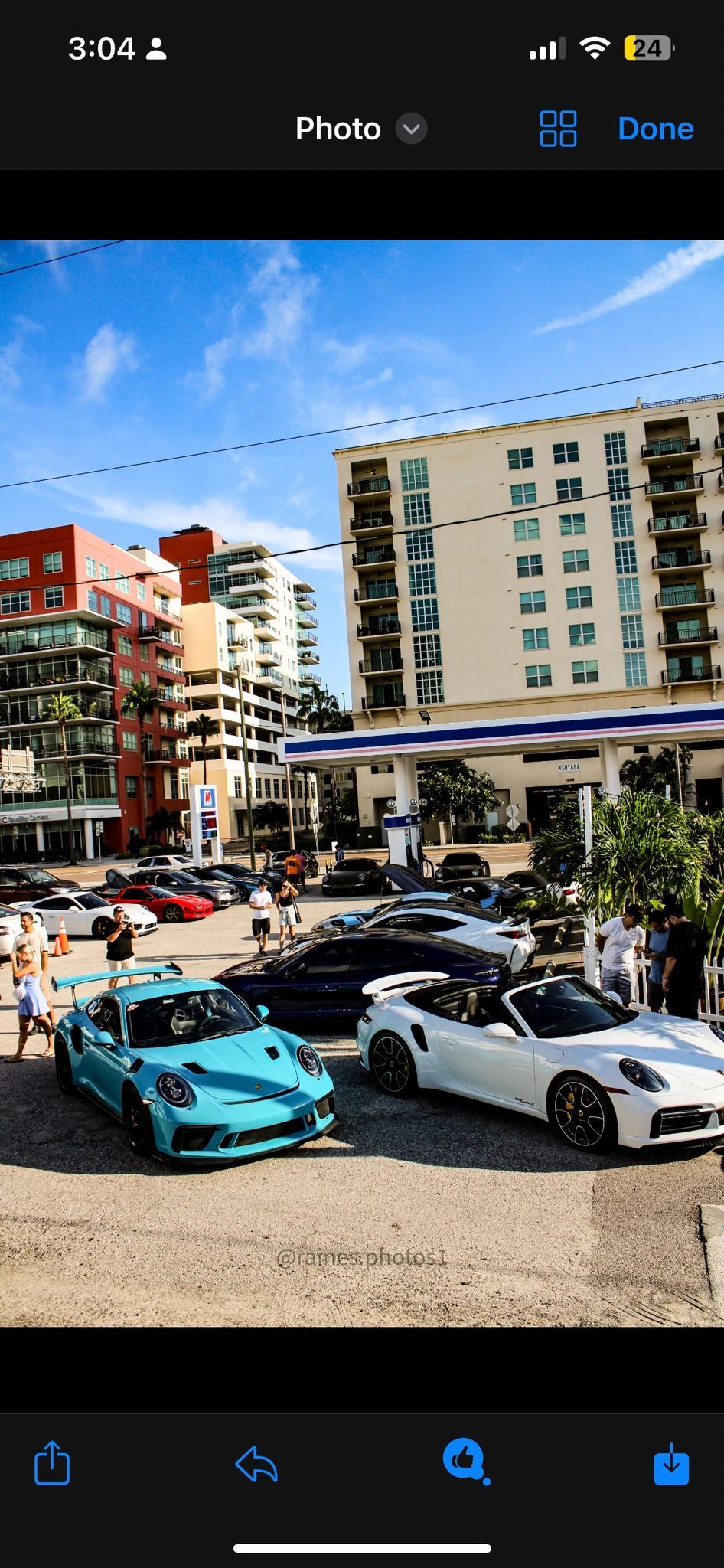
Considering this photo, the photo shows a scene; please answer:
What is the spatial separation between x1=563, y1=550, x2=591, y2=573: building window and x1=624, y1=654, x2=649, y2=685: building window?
20.5 ft

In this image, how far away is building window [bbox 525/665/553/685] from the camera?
170 ft

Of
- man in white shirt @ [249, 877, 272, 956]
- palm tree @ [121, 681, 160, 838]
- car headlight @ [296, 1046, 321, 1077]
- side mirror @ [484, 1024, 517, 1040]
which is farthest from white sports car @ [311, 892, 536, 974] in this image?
palm tree @ [121, 681, 160, 838]

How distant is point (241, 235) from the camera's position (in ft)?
7.47

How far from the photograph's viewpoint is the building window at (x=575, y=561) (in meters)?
49.2

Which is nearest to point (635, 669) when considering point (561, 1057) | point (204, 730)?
point (204, 730)

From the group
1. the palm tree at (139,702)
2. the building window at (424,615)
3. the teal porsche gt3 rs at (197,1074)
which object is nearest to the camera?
the teal porsche gt3 rs at (197,1074)

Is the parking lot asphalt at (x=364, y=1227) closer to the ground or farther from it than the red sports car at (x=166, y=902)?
farther from it

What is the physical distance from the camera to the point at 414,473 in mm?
49375

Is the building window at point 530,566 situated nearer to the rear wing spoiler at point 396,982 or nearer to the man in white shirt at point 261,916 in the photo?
the man in white shirt at point 261,916

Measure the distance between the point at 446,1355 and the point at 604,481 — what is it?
182 ft

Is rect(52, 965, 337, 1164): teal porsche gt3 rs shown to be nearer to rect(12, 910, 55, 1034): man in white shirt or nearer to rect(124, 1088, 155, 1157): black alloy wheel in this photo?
rect(124, 1088, 155, 1157): black alloy wheel
